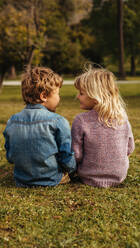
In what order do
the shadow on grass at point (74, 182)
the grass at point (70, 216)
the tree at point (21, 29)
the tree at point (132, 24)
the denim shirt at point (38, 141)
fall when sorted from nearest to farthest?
1. the grass at point (70, 216)
2. the denim shirt at point (38, 141)
3. the shadow on grass at point (74, 182)
4. the tree at point (21, 29)
5. the tree at point (132, 24)

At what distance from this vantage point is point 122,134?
3.42m

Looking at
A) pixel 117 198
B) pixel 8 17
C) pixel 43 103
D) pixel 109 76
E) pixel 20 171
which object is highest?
pixel 8 17

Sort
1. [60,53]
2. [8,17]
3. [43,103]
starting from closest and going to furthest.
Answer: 1. [43,103]
2. [8,17]
3. [60,53]

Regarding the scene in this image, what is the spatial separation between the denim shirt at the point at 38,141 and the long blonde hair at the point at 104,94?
39 cm

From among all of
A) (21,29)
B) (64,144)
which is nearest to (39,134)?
(64,144)

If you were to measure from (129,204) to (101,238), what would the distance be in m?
0.64

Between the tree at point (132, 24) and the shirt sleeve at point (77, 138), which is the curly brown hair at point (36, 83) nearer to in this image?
the shirt sleeve at point (77, 138)

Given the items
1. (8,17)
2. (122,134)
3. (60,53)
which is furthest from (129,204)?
(60,53)

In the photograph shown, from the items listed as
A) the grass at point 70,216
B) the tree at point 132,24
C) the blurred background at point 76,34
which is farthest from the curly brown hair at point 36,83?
the tree at point 132,24

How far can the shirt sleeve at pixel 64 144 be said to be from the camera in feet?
10.6

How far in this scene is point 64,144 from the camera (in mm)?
3230

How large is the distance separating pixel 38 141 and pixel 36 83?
58 centimetres

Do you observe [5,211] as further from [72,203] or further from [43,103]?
[43,103]

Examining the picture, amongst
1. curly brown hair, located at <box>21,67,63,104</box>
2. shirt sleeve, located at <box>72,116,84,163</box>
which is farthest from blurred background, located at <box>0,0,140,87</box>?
shirt sleeve, located at <box>72,116,84,163</box>
